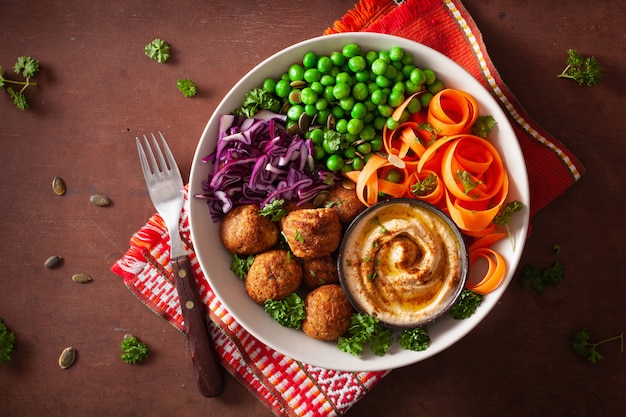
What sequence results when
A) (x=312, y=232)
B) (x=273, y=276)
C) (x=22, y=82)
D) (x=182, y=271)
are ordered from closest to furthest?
(x=312, y=232)
(x=273, y=276)
(x=182, y=271)
(x=22, y=82)

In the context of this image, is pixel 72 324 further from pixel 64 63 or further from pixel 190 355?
pixel 64 63

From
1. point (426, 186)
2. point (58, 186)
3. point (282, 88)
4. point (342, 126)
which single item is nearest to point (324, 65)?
point (282, 88)

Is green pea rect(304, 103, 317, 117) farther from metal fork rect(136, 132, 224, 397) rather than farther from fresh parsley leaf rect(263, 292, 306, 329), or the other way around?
fresh parsley leaf rect(263, 292, 306, 329)

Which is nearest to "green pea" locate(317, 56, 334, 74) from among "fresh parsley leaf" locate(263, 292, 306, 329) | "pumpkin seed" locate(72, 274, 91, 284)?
"fresh parsley leaf" locate(263, 292, 306, 329)

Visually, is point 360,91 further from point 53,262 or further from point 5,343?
point 5,343

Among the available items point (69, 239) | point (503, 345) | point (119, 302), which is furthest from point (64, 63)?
point (503, 345)

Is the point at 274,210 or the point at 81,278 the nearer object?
the point at 274,210

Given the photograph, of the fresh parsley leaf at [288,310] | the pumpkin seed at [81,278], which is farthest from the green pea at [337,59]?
the pumpkin seed at [81,278]


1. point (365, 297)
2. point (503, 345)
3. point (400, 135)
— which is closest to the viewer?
point (365, 297)
